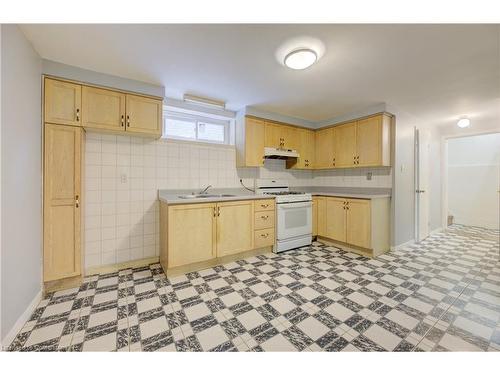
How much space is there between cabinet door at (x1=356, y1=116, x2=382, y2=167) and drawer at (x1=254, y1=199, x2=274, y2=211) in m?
1.55

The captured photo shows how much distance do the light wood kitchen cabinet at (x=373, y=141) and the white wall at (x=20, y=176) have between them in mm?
3811

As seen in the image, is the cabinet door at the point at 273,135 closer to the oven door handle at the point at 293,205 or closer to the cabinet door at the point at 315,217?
the oven door handle at the point at 293,205

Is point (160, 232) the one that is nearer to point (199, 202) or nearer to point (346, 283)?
point (199, 202)

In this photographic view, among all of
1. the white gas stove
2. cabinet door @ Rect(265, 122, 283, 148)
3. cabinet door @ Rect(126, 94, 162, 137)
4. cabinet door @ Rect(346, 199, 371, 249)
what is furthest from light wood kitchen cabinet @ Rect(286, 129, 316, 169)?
cabinet door @ Rect(126, 94, 162, 137)

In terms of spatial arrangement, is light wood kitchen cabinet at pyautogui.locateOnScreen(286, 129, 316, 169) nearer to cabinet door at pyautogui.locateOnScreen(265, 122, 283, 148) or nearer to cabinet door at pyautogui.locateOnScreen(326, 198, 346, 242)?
cabinet door at pyautogui.locateOnScreen(265, 122, 283, 148)

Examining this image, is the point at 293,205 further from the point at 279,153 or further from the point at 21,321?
the point at 21,321

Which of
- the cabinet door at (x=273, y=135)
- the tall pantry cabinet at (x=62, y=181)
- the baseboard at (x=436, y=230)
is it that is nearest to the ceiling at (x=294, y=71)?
the tall pantry cabinet at (x=62, y=181)

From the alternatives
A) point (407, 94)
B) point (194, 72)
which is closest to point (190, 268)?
point (194, 72)

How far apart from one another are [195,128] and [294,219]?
2.05 metres

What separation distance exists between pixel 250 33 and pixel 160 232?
7.78ft

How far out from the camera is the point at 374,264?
2.67 m

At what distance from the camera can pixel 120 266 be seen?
2520 mm

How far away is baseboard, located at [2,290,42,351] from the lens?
1.33 m
